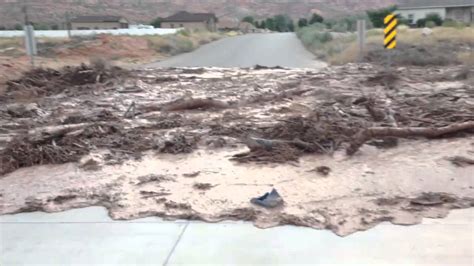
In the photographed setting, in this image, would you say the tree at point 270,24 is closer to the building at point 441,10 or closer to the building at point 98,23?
the building at point 98,23

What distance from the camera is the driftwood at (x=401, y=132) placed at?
7.63 meters

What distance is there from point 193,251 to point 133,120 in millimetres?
6317

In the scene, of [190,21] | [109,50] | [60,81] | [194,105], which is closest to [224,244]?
[194,105]

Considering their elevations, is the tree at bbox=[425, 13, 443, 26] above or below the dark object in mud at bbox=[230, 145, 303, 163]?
below

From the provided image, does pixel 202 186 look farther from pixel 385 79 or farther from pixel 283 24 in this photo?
pixel 283 24

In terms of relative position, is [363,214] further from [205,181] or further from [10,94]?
[10,94]

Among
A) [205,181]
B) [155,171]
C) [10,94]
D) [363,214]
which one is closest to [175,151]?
[155,171]

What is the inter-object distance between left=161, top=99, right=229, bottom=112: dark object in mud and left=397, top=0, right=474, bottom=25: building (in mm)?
60140

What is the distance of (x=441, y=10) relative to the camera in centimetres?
6956

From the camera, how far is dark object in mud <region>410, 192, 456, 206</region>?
5.86 meters

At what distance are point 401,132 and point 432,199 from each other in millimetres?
2193

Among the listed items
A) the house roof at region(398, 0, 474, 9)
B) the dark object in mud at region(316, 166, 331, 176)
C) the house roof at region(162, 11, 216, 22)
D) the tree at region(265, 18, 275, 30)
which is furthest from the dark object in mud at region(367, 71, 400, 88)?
the tree at region(265, 18, 275, 30)

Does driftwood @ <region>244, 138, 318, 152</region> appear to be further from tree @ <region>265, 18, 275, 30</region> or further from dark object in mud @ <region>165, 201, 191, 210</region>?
tree @ <region>265, 18, 275, 30</region>

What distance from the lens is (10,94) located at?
52.0ft
